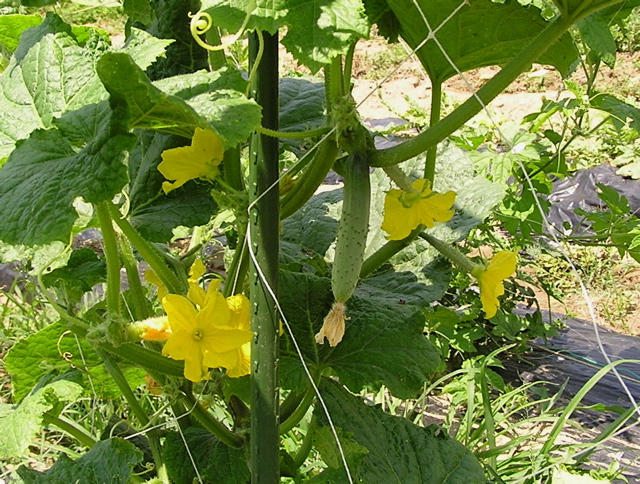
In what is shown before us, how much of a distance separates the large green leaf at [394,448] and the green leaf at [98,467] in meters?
0.33

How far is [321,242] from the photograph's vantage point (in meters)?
1.46

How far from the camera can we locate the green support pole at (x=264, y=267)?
36.9 inches

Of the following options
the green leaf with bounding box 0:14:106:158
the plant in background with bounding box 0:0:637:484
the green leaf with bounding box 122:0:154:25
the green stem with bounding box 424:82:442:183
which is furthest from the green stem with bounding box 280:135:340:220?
the green leaf with bounding box 122:0:154:25

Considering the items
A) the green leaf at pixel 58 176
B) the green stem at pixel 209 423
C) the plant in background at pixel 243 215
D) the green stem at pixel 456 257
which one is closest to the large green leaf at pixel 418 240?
the plant in background at pixel 243 215

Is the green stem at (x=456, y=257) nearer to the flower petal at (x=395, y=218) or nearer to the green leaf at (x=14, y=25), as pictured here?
the flower petal at (x=395, y=218)

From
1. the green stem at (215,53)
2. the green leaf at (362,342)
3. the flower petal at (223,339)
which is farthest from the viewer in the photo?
the green leaf at (362,342)

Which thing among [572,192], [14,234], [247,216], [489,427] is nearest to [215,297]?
[247,216]

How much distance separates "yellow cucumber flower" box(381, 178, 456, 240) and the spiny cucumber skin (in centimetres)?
9

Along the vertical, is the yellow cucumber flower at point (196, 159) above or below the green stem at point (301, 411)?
above

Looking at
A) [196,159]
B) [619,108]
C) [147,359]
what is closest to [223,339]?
[147,359]

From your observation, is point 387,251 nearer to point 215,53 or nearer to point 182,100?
point 215,53

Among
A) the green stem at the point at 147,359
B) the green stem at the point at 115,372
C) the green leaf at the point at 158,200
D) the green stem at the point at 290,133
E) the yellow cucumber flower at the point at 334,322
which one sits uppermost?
the green stem at the point at 290,133

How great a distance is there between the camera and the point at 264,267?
1010mm

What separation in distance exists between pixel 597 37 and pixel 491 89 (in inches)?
7.8
